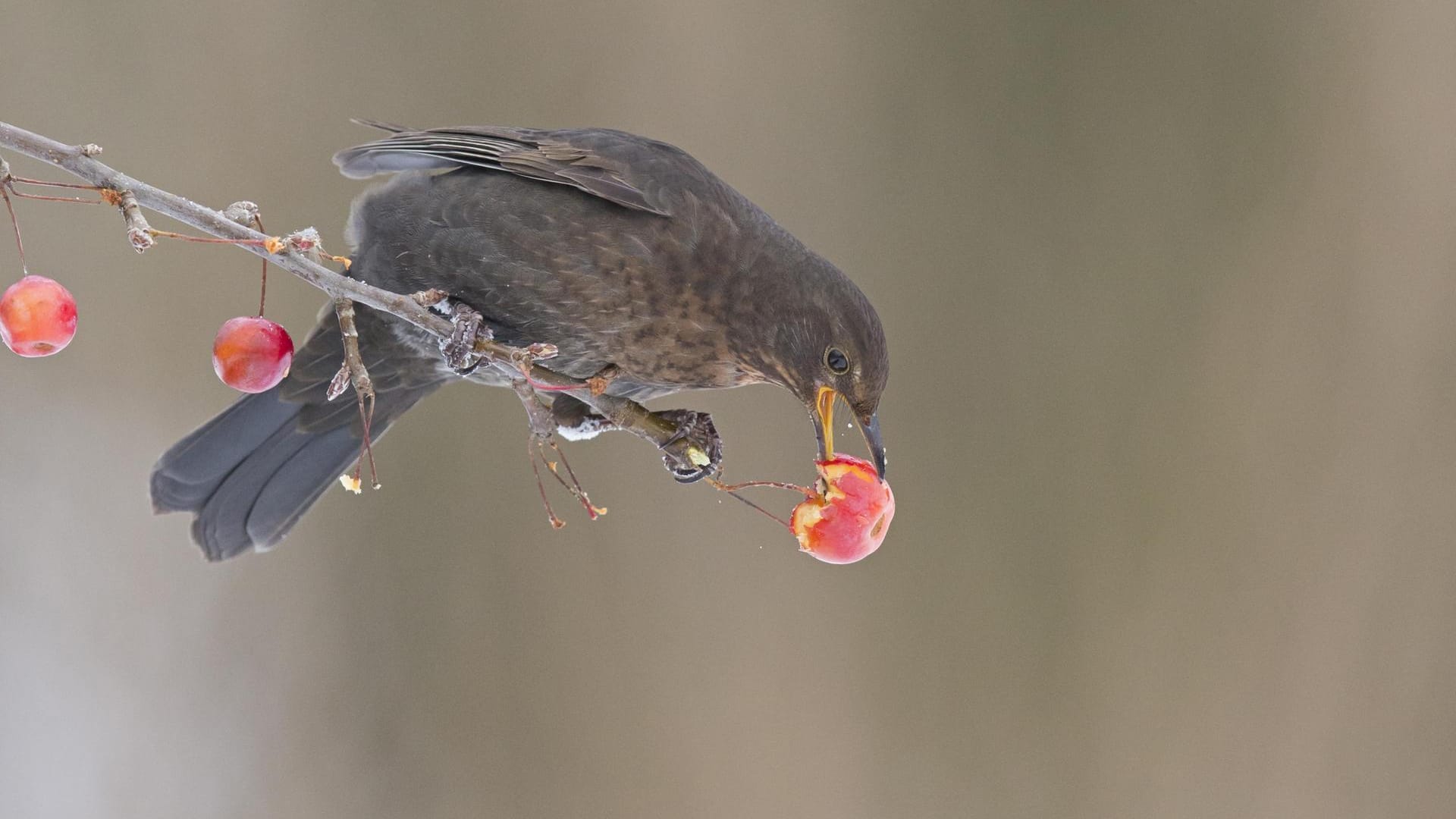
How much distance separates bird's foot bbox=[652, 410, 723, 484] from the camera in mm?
2297

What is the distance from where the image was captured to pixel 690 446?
2271mm

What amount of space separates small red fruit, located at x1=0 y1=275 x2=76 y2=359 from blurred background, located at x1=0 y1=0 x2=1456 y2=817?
224cm

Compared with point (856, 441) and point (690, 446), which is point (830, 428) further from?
point (856, 441)

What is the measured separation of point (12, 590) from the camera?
11.2 feet

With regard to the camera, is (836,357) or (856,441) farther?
(856,441)

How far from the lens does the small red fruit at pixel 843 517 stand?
75.0 inches

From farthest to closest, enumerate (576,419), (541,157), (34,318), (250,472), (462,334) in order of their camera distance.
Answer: (250,472) < (576,419) < (541,157) < (462,334) < (34,318)

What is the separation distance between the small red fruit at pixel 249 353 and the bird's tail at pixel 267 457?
0.86 metres

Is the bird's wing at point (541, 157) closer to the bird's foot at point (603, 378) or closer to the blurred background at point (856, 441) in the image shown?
the bird's foot at point (603, 378)

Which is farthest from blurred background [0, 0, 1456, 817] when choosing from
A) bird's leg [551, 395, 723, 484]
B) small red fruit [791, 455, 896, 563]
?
small red fruit [791, 455, 896, 563]

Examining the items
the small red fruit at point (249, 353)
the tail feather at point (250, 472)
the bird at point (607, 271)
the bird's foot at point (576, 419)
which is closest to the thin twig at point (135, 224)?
the small red fruit at point (249, 353)

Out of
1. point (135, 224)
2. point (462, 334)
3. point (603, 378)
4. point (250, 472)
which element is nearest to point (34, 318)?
point (135, 224)

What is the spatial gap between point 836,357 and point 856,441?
0.99 meters

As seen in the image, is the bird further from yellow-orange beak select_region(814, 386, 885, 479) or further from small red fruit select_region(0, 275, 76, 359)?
small red fruit select_region(0, 275, 76, 359)
